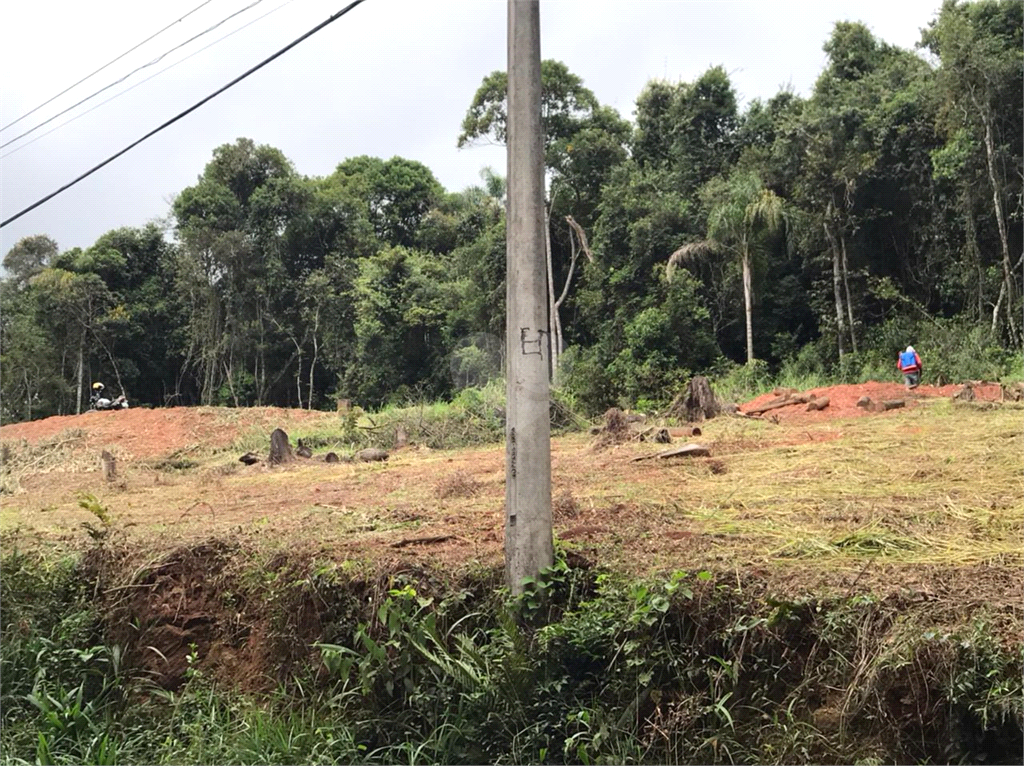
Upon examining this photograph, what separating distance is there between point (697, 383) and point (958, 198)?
1104cm

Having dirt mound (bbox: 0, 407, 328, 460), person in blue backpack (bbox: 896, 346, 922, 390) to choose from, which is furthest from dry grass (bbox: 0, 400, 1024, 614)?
dirt mound (bbox: 0, 407, 328, 460)

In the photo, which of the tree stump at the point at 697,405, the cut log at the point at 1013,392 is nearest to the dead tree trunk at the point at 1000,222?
the cut log at the point at 1013,392

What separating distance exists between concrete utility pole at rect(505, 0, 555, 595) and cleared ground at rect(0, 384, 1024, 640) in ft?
1.53

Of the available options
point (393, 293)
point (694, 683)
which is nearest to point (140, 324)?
point (393, 293)

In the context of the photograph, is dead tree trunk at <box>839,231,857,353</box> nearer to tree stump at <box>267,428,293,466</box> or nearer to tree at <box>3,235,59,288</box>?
tree stump at <box>267,428,293,466</box>

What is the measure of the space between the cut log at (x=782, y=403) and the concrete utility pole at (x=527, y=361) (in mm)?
9590

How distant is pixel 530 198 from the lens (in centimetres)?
415

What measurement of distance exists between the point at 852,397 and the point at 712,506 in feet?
29.7

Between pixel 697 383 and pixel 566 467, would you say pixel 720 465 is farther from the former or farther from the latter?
pixel 697 383

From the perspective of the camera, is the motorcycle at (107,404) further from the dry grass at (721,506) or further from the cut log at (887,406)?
the cut log at (887,406)

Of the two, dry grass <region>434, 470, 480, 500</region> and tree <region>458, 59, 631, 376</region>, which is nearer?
dry grass <region>434, 470, 480, 500</region>

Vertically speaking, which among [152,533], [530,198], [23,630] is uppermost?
[530,198]

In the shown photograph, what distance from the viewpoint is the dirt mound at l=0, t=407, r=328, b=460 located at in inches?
730

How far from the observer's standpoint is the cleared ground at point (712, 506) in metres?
4.11
